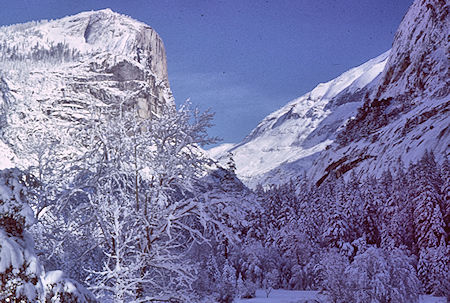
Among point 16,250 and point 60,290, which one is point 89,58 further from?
point 16,250

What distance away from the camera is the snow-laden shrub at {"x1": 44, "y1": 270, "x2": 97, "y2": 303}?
4941 mm

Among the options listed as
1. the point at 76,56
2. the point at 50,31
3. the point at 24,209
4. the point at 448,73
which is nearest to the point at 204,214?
the point at 24,209

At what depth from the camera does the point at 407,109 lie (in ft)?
304

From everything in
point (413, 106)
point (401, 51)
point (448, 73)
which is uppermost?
point (401, 51)

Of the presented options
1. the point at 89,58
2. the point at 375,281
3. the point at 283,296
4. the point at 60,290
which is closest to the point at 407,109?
the point at 283,296

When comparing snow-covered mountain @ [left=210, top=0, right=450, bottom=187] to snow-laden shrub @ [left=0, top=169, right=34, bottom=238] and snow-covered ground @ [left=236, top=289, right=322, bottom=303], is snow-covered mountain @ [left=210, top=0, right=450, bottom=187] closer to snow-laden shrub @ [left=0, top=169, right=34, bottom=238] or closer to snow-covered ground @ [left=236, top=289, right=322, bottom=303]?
snow-covered ground @ [left=236, top=289, right=322, bottom=303]

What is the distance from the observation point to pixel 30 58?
519ft

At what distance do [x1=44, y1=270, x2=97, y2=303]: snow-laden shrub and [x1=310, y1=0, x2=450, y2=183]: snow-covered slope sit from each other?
5816 centimetres

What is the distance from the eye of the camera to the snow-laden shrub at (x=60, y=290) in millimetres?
4941

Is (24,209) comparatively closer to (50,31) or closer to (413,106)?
(413,106)

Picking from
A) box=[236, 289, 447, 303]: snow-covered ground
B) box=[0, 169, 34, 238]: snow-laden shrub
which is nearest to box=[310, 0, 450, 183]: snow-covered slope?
box=[236, 289, 447, 303]: snow-covered ground

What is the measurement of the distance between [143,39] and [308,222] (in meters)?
155

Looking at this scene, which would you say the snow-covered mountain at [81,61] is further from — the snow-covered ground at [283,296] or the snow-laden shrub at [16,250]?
the snow-laden shrub at [16,250]

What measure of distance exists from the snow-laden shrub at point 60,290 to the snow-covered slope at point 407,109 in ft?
191
